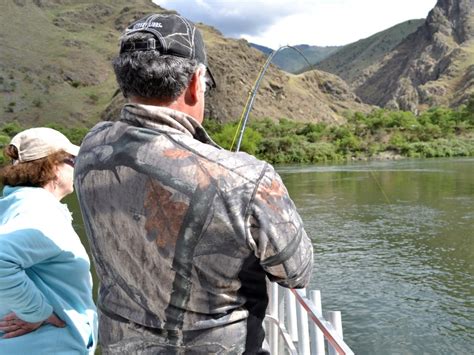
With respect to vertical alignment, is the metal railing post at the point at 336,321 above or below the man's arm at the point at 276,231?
below

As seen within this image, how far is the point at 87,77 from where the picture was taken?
119m

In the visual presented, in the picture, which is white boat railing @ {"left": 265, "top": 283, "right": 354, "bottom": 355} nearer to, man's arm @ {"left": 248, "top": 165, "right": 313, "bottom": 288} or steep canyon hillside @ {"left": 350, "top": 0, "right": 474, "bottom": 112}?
man's arm @ {"left": 248, "top": 165, "right": 313, "bottom": 288}

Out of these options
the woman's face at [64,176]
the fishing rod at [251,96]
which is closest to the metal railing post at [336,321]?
the woman's face at [64,176]

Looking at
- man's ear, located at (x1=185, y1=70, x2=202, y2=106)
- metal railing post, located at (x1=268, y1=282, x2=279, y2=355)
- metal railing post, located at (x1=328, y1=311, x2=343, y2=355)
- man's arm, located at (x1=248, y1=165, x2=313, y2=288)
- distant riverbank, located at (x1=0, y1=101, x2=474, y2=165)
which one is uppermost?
man's ear, located at (x1=185, y1=70, x2=202, y2=106)

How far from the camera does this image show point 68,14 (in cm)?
14962

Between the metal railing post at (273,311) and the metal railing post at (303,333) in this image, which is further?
the metal railing post at (273,311)

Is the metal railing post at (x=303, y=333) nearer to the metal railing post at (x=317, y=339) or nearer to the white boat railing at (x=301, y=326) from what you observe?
the white boat railing at (x=301, y=326)

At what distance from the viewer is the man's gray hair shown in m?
1.56

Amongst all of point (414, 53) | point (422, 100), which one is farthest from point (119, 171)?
point (414, 53)

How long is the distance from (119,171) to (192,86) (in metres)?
0.35

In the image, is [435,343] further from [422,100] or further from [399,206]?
[422,100]

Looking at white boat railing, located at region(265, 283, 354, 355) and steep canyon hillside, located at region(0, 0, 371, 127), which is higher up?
steep canyon hillside, located at region(0, 0, 371, 127)

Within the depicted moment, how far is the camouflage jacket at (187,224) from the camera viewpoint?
1.43m

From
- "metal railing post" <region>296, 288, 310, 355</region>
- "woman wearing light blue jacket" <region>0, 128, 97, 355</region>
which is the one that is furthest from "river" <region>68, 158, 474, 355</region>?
"woman wearing light blue jacket" <region>0, 128, 97, 355</region>
